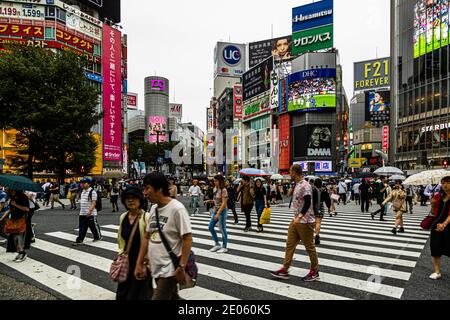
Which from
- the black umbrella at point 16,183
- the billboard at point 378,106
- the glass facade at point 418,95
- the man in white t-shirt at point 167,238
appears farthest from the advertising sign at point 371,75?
the man in white t-shirt at point 167,238

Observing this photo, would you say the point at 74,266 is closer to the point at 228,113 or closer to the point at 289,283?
the point at 289,283

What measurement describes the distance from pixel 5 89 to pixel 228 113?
264ft

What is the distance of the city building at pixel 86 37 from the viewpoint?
42844 mm

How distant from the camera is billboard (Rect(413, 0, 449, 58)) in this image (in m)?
39.8

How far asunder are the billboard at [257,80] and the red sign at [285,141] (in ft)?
29.4

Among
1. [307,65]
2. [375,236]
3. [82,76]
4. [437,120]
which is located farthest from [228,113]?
[375,236]

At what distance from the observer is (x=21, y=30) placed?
42.9m

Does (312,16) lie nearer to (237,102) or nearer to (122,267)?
(237,102)

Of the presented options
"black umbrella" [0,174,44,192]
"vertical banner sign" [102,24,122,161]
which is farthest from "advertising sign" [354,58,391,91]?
"black umbrella" [0,174,44,192]

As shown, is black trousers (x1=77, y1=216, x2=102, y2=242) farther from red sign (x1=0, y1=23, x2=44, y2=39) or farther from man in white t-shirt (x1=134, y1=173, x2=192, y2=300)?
red sign (x1=0, y1=23, x2=44, y2=39)

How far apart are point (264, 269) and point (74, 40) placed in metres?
49.8

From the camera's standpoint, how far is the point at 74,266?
22.0 ft

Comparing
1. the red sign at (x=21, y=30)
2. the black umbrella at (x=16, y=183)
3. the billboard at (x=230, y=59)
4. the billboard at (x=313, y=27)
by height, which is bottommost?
the black umbrella at (x=16, y=183)

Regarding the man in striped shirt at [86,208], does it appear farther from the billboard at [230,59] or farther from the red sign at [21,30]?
the billboard at [230,59]
